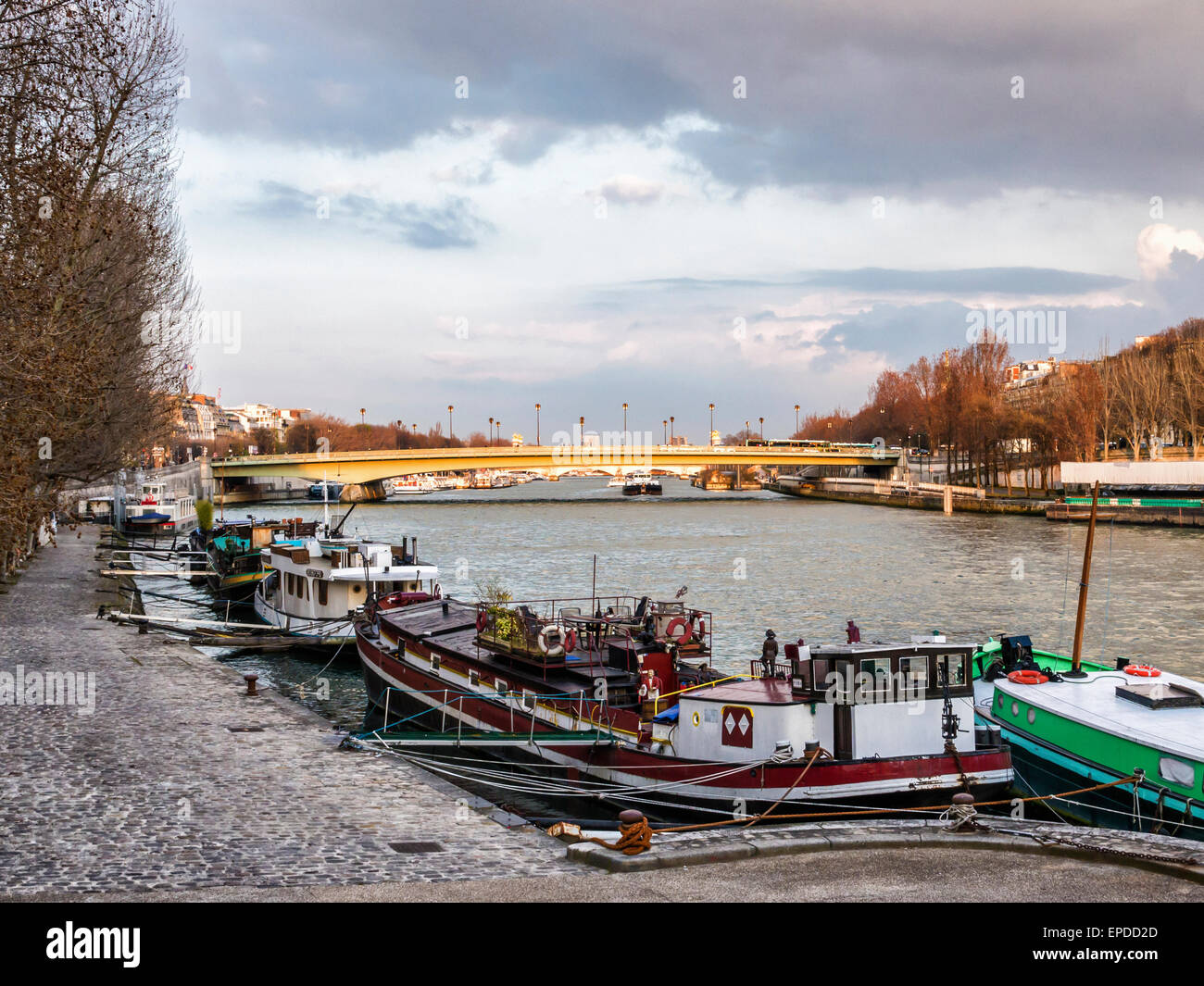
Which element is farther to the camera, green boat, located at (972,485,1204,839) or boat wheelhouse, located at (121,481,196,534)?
boat wheelhouse, located at (121,481,196,534)

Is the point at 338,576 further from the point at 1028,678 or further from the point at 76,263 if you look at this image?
the point at 1028,678

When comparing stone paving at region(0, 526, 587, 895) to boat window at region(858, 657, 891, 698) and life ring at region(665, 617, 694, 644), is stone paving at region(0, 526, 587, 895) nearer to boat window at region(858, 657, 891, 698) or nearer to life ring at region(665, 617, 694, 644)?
boat window at region(858, 657, 891, 698)

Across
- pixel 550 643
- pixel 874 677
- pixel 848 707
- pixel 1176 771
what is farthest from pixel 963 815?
A: pixel 550 643

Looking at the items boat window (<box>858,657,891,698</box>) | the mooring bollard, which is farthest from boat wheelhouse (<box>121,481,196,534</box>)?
the mooring bollard

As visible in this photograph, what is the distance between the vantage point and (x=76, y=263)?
2756 centimetres

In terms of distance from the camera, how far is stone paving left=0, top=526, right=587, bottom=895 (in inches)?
440

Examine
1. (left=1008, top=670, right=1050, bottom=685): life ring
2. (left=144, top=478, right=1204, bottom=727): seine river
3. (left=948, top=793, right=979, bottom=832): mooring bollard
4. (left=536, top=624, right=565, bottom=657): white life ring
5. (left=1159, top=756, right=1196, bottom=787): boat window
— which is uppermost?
(left=536, top=624, right=565, bottom=657): white life ring

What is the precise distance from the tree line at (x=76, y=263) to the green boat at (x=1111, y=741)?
744 inches

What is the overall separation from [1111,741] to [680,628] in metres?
8.09

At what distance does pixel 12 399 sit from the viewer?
61.7ft

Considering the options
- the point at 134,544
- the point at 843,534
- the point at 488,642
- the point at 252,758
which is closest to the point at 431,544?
the point at 134,544

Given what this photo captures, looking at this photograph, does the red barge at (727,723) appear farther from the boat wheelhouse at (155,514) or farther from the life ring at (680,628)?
the boat wheelhouse at (155,514)

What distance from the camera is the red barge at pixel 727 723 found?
1595 cm

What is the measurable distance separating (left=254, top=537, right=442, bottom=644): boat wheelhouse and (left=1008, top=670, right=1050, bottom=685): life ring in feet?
55.4
